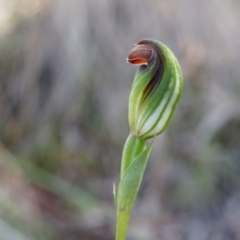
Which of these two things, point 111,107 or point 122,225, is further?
point 111,107

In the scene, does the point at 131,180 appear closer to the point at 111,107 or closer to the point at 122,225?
the point at 122,225

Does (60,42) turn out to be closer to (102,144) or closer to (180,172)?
(102,144)

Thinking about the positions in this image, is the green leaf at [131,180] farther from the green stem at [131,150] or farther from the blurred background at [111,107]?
the blurred background at [111,107]

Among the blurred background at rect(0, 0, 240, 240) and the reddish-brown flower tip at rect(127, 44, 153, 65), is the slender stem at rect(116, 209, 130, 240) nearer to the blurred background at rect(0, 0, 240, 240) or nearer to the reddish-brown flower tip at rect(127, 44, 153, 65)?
the reddish-brown flower tip at rect(127, 44, 153, 65)

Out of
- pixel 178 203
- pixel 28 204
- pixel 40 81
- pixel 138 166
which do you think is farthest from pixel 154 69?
pixel 40 81

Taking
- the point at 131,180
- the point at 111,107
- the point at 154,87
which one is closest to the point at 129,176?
the point at 131,180

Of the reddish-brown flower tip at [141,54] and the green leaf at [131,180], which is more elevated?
the reddish-brown flower tip at [141,54]

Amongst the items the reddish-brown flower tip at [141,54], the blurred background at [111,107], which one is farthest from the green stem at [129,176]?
the blurred background at [111,107]
